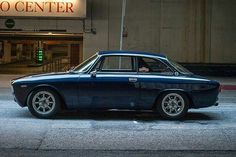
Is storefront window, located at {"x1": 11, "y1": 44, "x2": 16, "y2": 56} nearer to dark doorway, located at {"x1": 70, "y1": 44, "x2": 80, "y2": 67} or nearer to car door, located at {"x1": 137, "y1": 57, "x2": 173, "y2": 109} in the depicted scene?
dark doorway, located at {"x1": 70, "y1": 44, "x2": 80, "y2": 67}

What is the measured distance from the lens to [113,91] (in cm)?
1092

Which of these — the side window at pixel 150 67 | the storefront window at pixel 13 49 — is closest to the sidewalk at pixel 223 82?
the storefront window at pixel 13 49

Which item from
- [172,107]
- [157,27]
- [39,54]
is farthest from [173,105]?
[39,54]

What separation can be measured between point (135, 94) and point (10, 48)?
70.5 ft

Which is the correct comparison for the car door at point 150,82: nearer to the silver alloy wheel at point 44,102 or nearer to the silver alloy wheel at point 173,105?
the silver alloy wheel at point 173,105

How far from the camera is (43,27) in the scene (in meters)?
27.1

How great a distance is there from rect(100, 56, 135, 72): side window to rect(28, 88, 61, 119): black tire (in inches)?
46.2

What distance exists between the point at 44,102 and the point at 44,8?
1537 cm

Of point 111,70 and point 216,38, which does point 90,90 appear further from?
point 216,38

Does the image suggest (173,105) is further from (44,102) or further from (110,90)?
(44,102)

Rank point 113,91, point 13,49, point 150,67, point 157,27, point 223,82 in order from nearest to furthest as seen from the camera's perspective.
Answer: point 113,91 < point 150,67 < point 223,82 < point 157,27 < point 13,49

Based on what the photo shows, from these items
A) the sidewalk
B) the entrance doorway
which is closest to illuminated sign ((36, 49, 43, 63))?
the entrance doorway

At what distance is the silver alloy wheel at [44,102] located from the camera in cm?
1095

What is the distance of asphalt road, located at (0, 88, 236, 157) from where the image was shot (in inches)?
315
